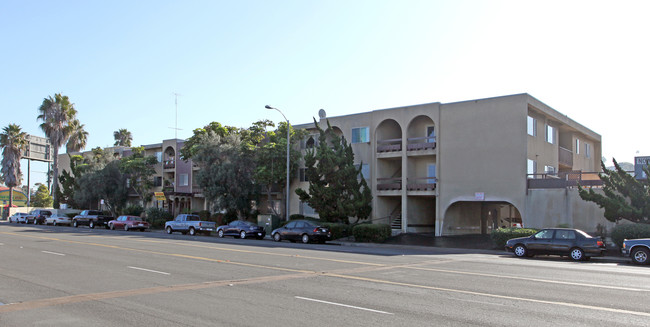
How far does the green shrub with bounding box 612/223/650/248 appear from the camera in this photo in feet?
72.6

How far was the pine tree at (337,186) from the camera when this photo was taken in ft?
110

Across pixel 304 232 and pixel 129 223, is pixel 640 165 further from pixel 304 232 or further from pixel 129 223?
pixel 129 223

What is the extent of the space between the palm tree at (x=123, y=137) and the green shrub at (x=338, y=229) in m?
55.6

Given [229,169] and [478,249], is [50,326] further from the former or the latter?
[229,169]

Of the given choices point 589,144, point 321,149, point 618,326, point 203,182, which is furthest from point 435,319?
point 589,144

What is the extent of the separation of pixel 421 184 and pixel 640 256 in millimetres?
15440

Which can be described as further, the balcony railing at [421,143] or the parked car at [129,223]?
the parked car at [129,223]

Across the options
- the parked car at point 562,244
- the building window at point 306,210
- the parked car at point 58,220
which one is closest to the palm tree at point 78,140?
the parked car at point 58,220

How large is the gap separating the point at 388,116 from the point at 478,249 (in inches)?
489

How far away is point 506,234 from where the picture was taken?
25547 mm

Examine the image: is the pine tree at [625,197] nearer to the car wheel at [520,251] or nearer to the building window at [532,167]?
the car wheel at [520,251]

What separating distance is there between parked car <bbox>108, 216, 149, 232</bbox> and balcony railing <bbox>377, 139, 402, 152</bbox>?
21.5 meters

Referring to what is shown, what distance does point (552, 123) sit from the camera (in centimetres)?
3581

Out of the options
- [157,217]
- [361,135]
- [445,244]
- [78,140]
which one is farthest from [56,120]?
[445,244]
